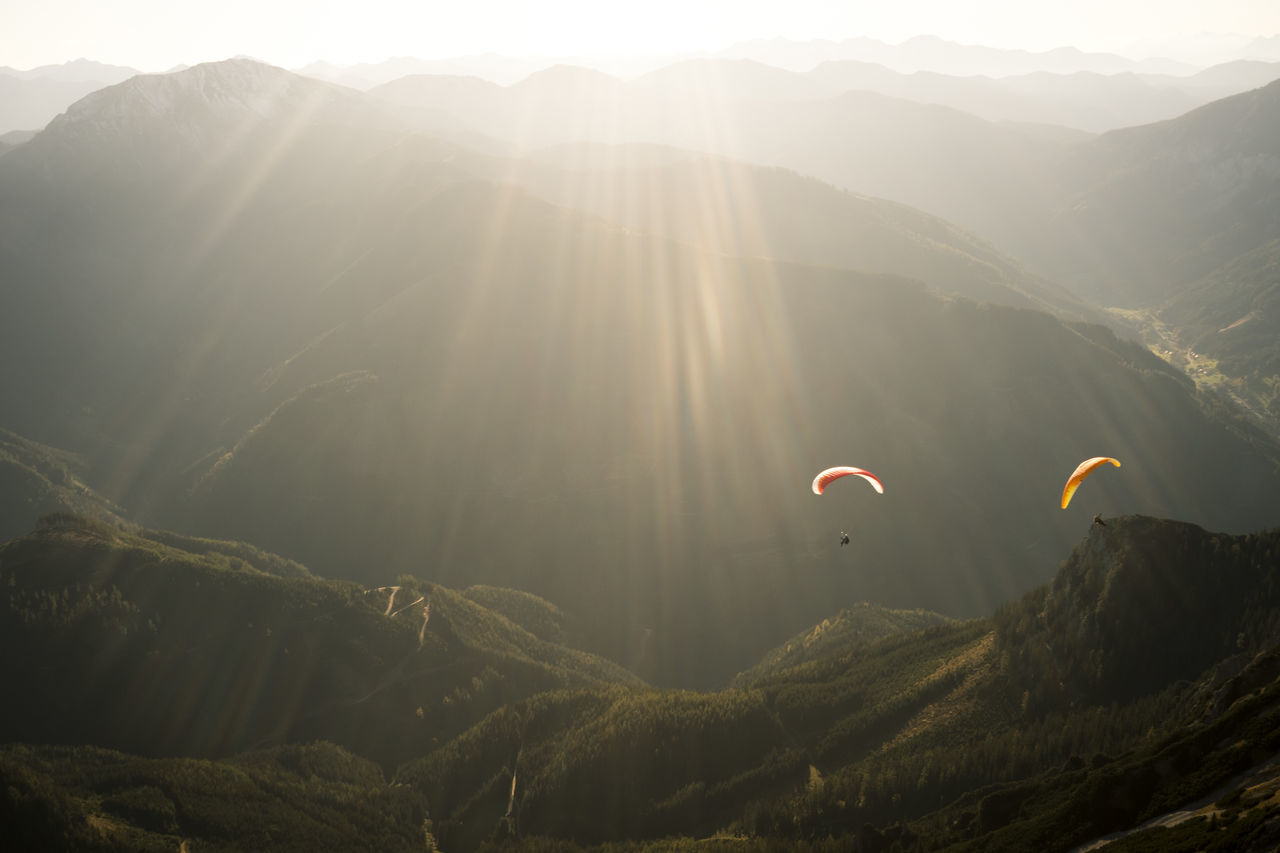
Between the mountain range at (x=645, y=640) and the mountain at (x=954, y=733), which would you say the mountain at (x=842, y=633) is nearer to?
the mountain range at (x=645, y=640)

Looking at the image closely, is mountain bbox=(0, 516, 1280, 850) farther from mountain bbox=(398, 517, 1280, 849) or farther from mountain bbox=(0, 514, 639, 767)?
mountain bbox=(0, 514, 639, 767)

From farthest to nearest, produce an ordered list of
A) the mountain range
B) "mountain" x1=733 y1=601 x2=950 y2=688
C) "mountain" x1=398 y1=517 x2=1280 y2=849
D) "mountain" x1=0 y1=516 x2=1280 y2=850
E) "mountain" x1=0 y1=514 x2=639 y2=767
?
1. "mountain" x1=733 y1=601 x2=950 y2=688
2. "mountain" x1=0 y1=514 x2=639 y2=767
3. the mountain range
4. "mountain" x1=0 y1=516 x2=1280 y2=850
5. "mountain" x1=398 y1=517 x2=1280 y2=849

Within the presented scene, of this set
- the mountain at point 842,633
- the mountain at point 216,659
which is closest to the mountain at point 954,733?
the mountain at point 216,659

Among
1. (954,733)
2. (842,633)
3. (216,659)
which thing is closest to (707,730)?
(954,733)

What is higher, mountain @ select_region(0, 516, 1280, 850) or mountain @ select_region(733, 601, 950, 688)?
mountain @ select_region(0, 516, 1280, 850)

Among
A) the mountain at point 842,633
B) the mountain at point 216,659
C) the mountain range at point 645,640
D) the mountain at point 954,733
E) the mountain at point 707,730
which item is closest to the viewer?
the mountain at point 954,733

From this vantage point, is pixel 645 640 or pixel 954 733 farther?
pixel 645 640

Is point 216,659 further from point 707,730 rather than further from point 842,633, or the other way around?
point 842,633

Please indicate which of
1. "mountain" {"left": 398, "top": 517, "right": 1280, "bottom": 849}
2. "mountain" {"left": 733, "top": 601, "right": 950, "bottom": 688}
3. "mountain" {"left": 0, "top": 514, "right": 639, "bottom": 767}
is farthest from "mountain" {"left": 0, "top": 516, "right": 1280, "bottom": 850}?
"mountain" {"left": 733, "top": 601, "right": 950, "bottom": 688}

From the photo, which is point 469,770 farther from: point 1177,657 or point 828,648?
point 1177,657

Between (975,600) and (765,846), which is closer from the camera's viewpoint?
(765,846)

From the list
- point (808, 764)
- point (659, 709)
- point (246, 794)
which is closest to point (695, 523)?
point (659, 709)
